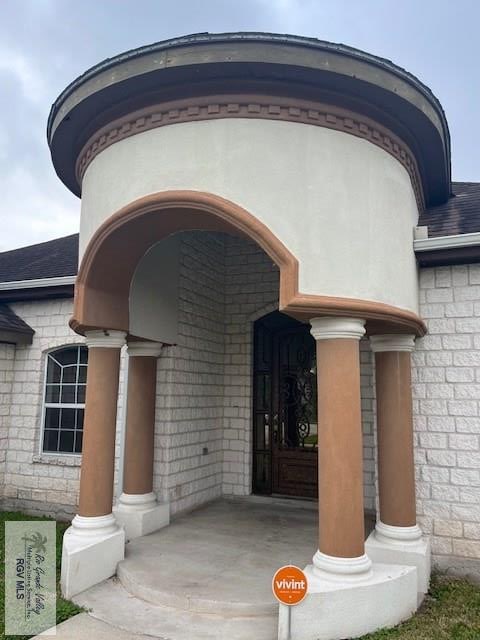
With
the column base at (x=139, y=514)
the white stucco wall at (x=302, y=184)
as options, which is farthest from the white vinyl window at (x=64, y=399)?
the white stucco wall at (x=302, y=184)

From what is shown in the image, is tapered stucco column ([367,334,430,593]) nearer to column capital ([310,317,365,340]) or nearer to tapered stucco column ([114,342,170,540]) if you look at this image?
column capital ([310,317,365,340])

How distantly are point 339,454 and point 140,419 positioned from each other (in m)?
3.05

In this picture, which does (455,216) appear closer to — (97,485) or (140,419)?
(140,419)

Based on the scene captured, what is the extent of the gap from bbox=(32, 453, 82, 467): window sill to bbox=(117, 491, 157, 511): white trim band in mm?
1653

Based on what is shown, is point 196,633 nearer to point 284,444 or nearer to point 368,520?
point 368,520

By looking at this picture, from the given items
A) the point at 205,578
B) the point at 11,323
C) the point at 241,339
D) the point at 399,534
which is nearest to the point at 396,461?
the point at 399,534

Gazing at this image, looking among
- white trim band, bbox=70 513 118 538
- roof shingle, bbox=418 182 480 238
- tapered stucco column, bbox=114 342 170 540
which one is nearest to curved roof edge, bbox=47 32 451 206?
roof shingle, bbox=418 182 480 238

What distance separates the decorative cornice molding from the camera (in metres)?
4.60

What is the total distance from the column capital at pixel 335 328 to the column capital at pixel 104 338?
2.41m

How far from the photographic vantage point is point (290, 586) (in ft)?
12.4

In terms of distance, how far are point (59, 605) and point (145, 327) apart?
10.3ft

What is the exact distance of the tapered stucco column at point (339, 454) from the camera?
13.8 feet

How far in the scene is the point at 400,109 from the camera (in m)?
4.89

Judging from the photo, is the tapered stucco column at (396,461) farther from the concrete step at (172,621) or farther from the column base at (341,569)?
the concrete step at (172,621)
